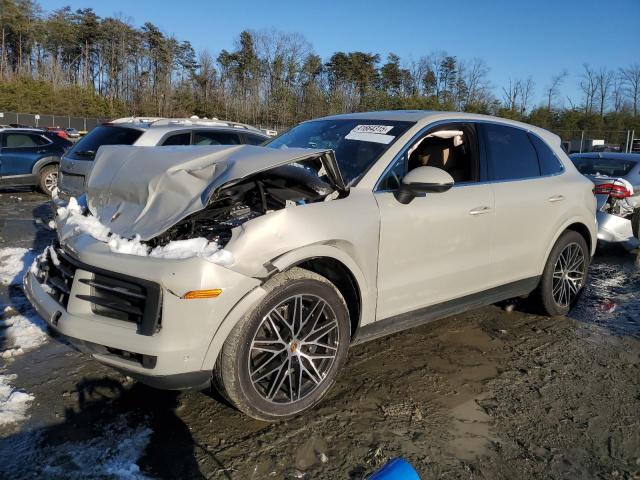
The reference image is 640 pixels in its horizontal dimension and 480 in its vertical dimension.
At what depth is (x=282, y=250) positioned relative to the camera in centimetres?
286

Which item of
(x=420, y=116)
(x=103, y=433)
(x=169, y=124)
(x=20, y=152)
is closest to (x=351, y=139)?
(x=420, y=116)

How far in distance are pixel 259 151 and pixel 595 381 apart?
9.33 feet

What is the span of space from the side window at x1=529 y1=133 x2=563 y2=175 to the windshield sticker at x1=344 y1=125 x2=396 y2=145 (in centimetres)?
167

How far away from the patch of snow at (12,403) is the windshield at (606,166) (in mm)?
8054

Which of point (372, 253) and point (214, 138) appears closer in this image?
point (372, 253)

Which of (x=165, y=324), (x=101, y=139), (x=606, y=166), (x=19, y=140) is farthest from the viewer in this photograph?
(x=19, y=140)

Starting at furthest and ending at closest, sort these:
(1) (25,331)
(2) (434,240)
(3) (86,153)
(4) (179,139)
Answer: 1. (4) (179,139)
2. (3) (86,153)
3. (1) (25,331)
4. (2) (434,240)

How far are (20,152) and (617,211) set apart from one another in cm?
1234

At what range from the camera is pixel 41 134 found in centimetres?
1284

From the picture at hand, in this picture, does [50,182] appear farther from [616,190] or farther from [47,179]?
[616,190]

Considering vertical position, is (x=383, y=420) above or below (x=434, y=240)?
below

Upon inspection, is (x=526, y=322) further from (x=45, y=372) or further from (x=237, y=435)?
(x=45, y=372)

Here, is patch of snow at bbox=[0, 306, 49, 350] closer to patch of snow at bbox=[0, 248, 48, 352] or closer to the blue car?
patch of snow at bbox=[0, 248, 48, 352]

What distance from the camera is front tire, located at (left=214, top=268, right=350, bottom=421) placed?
9.12 feet
